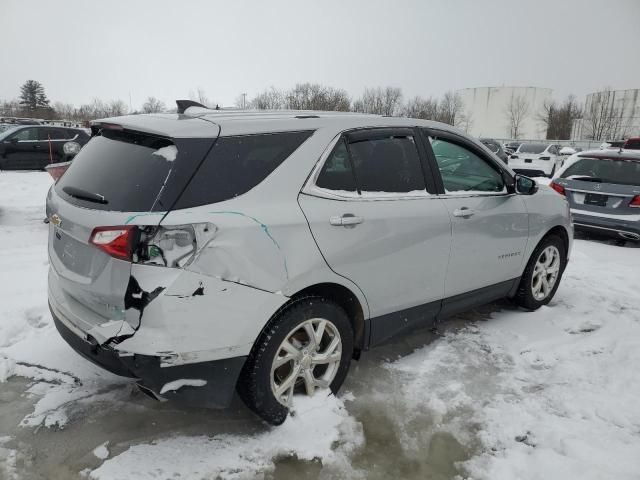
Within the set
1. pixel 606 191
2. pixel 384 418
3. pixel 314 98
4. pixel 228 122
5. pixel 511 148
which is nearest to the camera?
pixel 228 122

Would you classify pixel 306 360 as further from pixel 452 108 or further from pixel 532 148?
pixel 452 108

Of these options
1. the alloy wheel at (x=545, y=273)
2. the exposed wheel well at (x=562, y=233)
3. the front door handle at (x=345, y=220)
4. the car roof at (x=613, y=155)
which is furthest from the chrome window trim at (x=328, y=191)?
the car roof at (x=613, y=155)

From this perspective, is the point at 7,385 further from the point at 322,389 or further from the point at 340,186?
the point at 340,186

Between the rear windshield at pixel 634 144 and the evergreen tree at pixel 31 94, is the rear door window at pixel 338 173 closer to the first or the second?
the rear windshield at pixel 634 144

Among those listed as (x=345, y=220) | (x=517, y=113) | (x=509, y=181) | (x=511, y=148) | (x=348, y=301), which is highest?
(x=517, y=113)

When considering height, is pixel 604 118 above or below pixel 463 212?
above

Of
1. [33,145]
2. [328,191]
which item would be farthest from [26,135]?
[328,191]

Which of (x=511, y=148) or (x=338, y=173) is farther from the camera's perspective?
(x=511, y=148)

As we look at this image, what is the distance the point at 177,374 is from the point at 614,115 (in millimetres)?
83736

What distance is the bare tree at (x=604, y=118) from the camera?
70.0 meters

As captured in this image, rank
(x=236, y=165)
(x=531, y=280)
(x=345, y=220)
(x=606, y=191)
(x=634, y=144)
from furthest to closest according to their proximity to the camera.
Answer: (x=634, y=144)
(x=606, y=191)
(x=531, y=280)
(x=345, y=220)
(x=236, y=165)

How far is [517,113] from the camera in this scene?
3354 inches

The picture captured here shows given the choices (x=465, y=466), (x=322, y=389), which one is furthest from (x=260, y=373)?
(x=465, y=466)

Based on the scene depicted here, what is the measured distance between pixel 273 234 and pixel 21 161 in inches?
583
